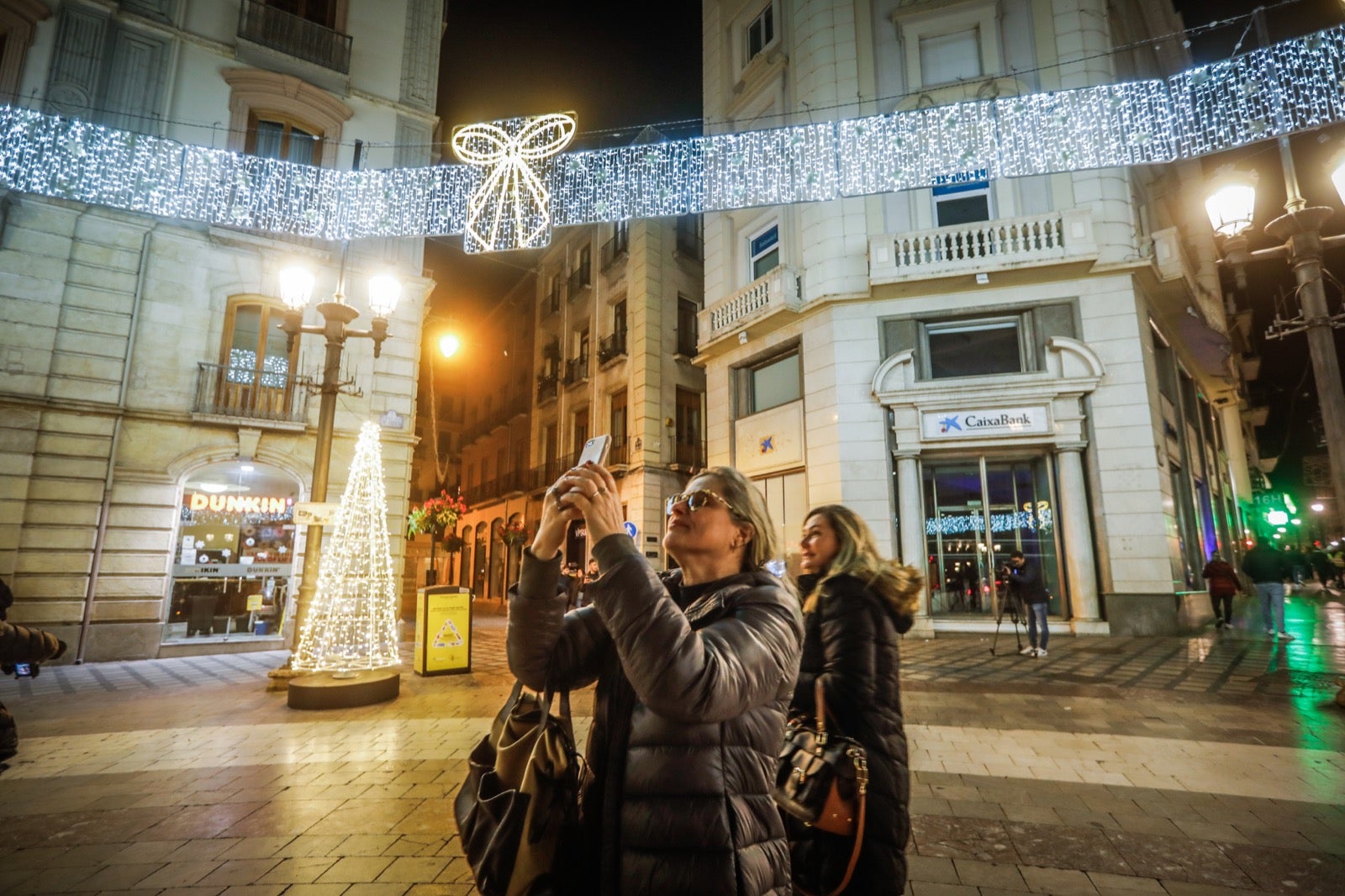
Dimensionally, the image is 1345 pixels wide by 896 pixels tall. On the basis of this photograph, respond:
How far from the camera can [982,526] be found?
13.8 metres

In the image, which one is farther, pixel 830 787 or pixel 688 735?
pixel 830 787

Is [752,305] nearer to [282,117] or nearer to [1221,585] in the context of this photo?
[282,117]

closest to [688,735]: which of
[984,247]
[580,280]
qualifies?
[984,247]

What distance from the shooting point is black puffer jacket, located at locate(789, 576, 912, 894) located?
7.43 feet

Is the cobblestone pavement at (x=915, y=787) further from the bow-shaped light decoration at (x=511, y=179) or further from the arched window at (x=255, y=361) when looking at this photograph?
the arched window at (x=255, y=361)

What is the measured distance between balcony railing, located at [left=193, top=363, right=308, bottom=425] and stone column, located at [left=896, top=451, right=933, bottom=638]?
12.6 meters

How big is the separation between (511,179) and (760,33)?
13.6 m

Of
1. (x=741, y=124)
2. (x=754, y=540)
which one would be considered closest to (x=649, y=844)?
(x=754, y=540)

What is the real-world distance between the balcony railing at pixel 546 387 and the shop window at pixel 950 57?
1707 centimetres

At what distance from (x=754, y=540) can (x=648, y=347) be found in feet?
65.8

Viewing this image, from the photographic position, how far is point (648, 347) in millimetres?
21500

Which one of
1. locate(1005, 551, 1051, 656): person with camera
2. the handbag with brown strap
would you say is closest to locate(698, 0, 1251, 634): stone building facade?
locate(1005, 551, 1051, 656): person with camera

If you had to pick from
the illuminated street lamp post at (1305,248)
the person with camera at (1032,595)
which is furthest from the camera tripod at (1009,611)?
the illuminated street lamp post at (1305,248)

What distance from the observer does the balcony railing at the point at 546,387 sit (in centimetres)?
2677
